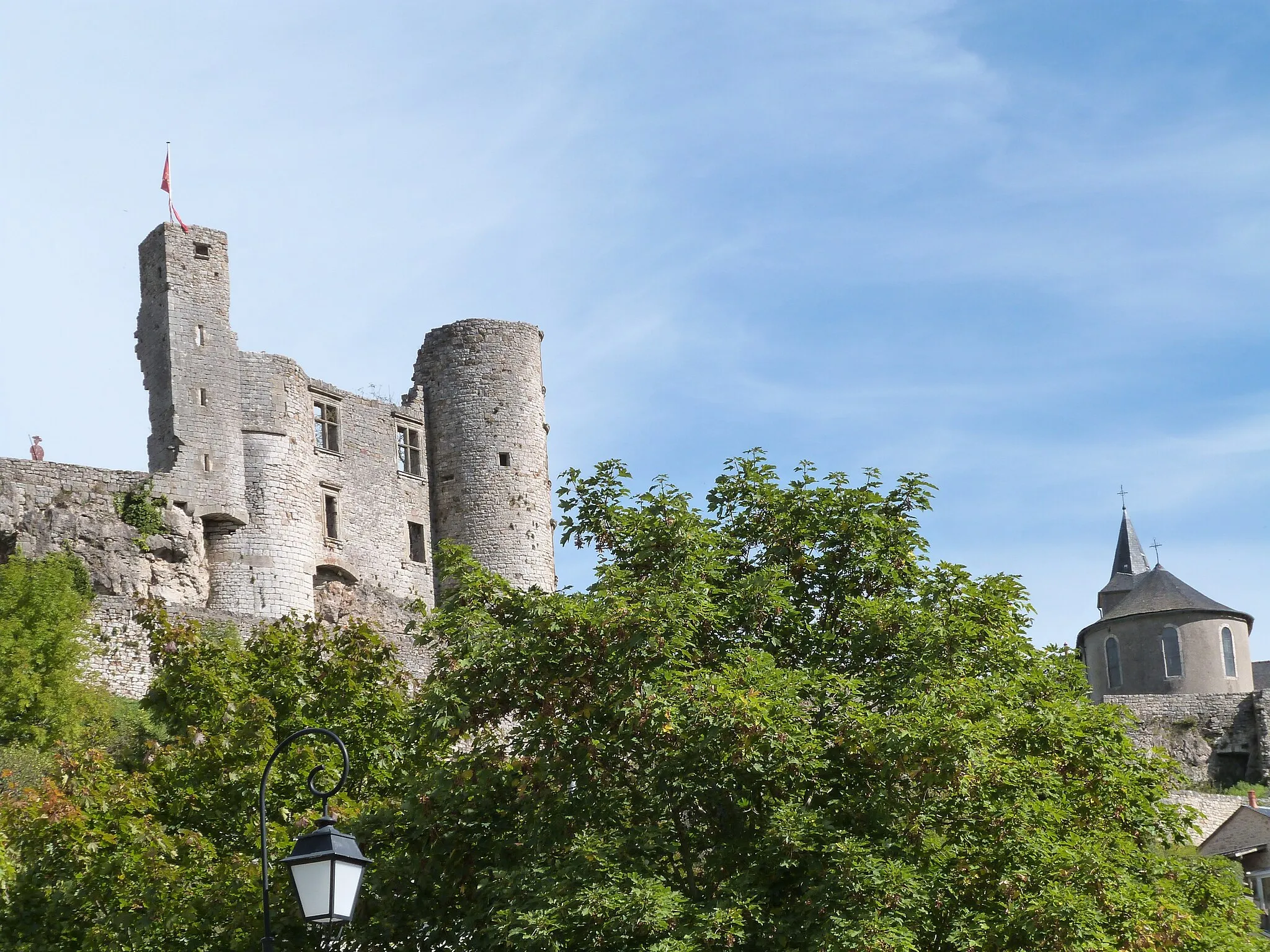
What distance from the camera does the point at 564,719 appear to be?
52.7 feet

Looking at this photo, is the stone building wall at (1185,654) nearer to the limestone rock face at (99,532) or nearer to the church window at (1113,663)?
the church window at (1113,663)

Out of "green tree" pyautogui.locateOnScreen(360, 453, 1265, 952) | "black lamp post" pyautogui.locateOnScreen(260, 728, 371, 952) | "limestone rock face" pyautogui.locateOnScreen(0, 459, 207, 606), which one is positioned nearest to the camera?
"black lamp post" pyautogui.locateOnScreen(260, 728, 371, 952)

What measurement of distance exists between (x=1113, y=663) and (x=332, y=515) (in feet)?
92.1

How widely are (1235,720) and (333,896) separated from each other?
43.3m

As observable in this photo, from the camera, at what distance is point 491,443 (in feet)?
151

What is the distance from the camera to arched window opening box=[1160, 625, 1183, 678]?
55906 millimetres

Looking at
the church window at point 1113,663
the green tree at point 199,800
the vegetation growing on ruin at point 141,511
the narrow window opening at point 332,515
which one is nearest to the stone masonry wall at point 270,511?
the narrow window opening at point 332,515

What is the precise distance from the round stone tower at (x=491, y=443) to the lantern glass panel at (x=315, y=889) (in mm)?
33119

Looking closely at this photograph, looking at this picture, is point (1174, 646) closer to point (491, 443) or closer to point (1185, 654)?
point (1185, 654)

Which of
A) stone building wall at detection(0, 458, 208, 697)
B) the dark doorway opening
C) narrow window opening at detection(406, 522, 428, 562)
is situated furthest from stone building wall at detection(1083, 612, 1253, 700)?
stone building wall at detection(0, 458, 208, 697)

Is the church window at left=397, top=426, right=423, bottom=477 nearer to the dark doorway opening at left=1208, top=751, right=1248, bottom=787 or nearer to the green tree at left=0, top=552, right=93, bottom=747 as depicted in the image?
the green tree at left=0, top=552, right=93, bottom=747

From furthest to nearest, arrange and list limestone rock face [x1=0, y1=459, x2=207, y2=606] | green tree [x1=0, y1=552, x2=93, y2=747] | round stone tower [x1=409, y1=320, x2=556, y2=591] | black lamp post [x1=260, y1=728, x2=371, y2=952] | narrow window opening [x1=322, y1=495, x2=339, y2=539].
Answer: round stone tower [x1=409, y1=320, x2=556, y2=591]
narrow window opening [x1=322, y1=495, x2=339, y2=539]
limestone rock face [x1=0, y1=459, x2=207, y2=606]
green tree [x1=0, y1=552, x2=93, y2=747]
black lamp post [x1=260, y1=728, x2=371, y2=952]

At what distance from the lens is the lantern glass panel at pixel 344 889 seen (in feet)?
36.8

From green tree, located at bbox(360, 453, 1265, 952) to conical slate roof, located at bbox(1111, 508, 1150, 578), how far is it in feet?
167
